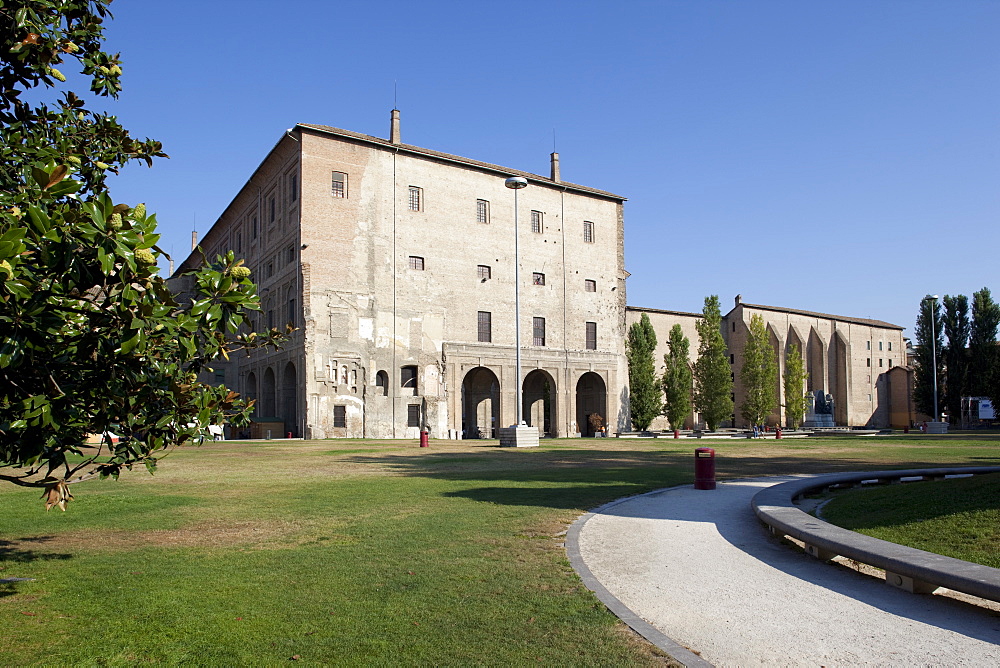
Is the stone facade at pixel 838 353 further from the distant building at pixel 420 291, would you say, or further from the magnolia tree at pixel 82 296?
the magnolia tree at pixel 82 296

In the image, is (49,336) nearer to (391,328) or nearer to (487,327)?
(391,328)

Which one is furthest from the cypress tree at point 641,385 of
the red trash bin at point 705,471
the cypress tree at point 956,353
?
the red trash bin at point 705,471

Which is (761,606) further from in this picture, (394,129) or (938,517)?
(394,129)

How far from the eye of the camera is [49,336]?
4.30m

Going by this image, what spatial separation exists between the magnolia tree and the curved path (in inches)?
152

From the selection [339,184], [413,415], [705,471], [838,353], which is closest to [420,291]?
[413,415]

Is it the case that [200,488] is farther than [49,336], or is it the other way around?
[200,488]

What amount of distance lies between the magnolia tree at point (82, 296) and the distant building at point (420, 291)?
1507 inches

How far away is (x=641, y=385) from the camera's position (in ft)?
194

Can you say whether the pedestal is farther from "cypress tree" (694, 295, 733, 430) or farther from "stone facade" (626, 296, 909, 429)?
"stone facade" (626, 296, 909, 429)

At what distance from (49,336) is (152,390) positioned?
3.15ft

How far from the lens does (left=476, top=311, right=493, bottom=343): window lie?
50625 mm

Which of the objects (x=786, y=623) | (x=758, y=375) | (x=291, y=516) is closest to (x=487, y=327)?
(x=758, y=375)

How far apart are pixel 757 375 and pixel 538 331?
79.2ft
